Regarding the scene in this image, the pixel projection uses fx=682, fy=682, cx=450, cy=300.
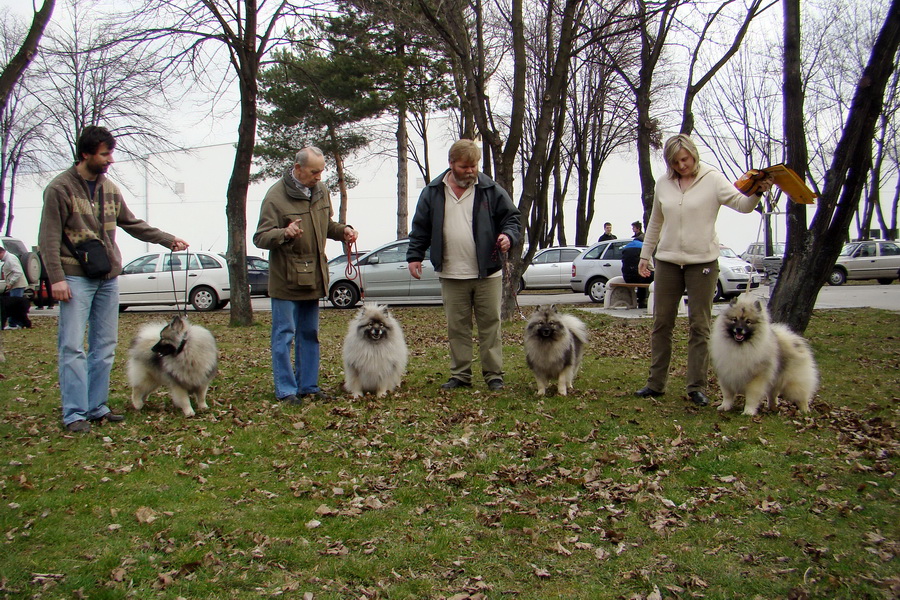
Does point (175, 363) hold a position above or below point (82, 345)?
below

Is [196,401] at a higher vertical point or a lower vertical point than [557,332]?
lower

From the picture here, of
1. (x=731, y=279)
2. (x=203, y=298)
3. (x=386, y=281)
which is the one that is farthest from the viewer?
(x=203, y=298)

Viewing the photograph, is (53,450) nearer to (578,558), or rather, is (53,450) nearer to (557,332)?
(578,558)

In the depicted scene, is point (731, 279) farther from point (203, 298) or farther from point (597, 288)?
point (203, 298)

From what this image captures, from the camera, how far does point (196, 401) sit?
18.3ft

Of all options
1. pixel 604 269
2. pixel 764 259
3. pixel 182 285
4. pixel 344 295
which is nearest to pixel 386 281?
pixel 344 295

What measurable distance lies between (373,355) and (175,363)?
1556 millimetres

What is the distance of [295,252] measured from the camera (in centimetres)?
533

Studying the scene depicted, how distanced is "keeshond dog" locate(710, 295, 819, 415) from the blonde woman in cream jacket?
200 mm

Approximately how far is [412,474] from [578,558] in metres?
1.26

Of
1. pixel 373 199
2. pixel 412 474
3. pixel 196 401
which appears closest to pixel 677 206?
pixel 412 474

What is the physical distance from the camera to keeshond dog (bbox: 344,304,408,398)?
19.0 ft

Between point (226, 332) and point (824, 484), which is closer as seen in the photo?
point (824, 484)

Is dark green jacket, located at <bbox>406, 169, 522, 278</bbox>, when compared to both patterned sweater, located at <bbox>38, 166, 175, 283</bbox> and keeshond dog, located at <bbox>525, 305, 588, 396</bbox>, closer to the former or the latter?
keeshond dog, located at <bbox>525, 305, 588, 396</bbox>
